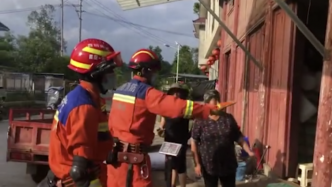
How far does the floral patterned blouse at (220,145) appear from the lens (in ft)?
20.6

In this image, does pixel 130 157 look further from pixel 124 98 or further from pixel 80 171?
pixel 80 171

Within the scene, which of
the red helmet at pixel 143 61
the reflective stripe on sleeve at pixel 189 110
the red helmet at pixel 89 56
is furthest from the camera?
the red helmet at pixel 143 61

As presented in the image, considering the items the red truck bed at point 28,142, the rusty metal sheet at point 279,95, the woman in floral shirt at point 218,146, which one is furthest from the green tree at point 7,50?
the woman in floral shirt at point 218,146

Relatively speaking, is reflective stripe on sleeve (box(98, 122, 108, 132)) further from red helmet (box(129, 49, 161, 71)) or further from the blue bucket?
the blue bucket

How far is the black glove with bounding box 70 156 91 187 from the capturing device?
12.1ft

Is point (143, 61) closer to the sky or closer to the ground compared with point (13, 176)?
closer to the sky

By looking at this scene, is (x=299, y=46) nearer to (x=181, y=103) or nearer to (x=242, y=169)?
(x=242, y=169)

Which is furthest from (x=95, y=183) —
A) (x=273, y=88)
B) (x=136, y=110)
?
(x=273, y=88)

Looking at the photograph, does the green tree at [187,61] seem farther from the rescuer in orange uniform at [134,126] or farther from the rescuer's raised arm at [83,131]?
the rescuer's raised arm at [83,131]

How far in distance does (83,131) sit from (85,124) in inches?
A: 2.4

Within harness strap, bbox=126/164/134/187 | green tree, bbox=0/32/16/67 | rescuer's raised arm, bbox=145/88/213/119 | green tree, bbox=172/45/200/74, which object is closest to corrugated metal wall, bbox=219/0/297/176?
harness strap, bbox=126/164/134/187

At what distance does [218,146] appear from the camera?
6.27 metres

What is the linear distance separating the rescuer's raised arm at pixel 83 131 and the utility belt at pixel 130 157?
1186mm

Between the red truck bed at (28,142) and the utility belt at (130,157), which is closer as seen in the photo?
the utility belt at (130,157)
